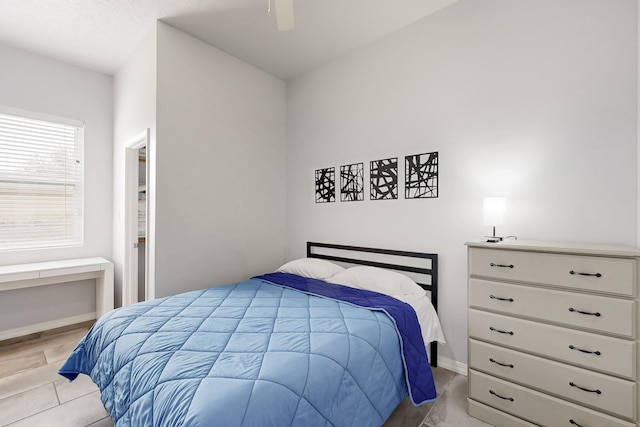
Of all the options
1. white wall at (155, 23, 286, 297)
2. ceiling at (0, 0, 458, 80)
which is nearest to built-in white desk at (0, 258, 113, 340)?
white wall at (155, 23, 286, 297)

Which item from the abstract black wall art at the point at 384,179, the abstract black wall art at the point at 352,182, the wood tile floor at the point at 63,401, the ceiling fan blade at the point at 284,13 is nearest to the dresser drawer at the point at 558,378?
the wood tile floor at the point at 63,401

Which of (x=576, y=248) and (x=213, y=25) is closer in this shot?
(x=576, y=248)

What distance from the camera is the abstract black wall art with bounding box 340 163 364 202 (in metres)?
2.98

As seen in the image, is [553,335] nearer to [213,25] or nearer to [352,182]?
[352,182]

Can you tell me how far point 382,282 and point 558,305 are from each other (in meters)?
1.10

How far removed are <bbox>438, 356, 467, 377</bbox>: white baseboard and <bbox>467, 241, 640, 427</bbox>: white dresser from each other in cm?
53

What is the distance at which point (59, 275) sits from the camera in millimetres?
2916

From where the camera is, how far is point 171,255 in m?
2.65

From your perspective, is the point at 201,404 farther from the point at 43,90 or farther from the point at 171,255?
the point at 43,90

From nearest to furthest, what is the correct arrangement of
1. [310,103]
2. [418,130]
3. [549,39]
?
1. [549,39]
2. [418,130]
3. [310,103]

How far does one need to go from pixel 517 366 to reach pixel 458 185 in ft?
4.29

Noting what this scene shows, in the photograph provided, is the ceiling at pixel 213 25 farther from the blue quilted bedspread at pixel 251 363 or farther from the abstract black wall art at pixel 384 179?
the blue quilted bedspread at pixel 251 363

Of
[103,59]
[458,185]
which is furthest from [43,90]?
[458,185]

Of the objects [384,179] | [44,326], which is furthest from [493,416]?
[44,326]
